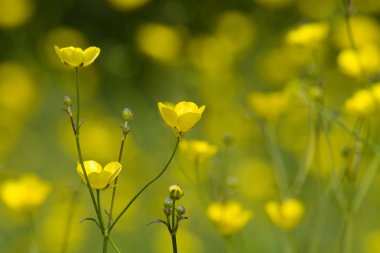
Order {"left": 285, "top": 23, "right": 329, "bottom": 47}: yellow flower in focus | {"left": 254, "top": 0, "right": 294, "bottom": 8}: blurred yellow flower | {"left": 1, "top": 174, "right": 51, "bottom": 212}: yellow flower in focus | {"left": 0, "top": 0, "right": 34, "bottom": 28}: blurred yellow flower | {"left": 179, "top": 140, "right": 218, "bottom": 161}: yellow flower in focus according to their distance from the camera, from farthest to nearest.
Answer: {"left": 254, "top": 0, "right": 294, "bottom": 8}: blurred yellow flower < {"left": 0, "top": 0, "right": 34, "bottom": 28}: blurred yellow flower < {"left": 285, "top": 23, "right": 329, "bottom": 47}: yellow flower in focus < {"left": 1, "top": 174, "right": 51, "bottom": 212}: yellow flower in focus < {"left": 179, "top": 140, "right": 218, "bottom": 161}: yellow flower in focus

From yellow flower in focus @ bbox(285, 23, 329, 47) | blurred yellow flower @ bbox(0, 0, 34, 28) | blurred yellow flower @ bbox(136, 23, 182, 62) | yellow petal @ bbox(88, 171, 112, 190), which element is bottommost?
yellow petal @ bbox(88, 171, 112, 190)

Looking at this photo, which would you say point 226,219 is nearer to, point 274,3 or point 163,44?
point 163,44

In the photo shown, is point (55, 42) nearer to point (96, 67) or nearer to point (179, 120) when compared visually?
point (96, 67)

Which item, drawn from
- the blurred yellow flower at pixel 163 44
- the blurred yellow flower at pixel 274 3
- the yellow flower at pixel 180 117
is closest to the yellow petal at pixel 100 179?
the yellow flower at pixel 180 117

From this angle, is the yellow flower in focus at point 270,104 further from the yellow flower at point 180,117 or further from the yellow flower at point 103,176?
the yellow flower at point 103,176

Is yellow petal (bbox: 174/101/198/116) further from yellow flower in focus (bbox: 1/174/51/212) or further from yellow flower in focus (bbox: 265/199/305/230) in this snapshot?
yellow flower in focus (bbox: 1/174/51/212)

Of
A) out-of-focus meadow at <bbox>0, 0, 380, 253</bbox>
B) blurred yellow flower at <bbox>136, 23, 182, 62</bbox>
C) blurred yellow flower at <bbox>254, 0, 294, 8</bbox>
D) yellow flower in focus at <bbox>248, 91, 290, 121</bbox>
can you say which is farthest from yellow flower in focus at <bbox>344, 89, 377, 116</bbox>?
blurred yellow flower at <bbox>254, 0, 294, 8</bbox>

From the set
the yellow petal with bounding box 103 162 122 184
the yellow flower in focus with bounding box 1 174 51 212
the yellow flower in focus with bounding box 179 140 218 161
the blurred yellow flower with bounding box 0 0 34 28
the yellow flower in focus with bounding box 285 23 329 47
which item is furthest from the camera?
the blurred yellow flower with bounding box 0 0 34 28
